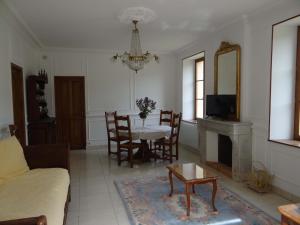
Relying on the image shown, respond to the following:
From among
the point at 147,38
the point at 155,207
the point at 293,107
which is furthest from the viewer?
the point at 147,38

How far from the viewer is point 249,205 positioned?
3.12m

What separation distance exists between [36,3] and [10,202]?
8.18ft

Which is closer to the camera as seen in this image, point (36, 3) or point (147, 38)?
point (36, 3)

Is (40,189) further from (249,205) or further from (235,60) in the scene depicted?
(235,60)

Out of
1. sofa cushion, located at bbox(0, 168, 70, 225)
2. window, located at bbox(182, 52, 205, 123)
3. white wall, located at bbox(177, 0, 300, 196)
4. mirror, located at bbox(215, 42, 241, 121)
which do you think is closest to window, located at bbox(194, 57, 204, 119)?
window, located at bbox(182, 52, 205, 123)

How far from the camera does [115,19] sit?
3967 millimetres

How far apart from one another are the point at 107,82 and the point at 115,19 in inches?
115

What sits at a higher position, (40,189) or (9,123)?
(9,123)

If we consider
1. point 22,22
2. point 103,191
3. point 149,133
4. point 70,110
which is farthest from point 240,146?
point 70,110

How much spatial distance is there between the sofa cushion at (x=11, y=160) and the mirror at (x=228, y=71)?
3.26 metres

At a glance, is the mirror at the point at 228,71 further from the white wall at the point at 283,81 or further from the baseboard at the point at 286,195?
the baseboard at the point at 286,195

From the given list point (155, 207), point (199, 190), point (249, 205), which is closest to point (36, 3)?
point (155, 207)

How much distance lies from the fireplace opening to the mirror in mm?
487

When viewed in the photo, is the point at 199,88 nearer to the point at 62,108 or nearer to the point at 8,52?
the point at 62,108
